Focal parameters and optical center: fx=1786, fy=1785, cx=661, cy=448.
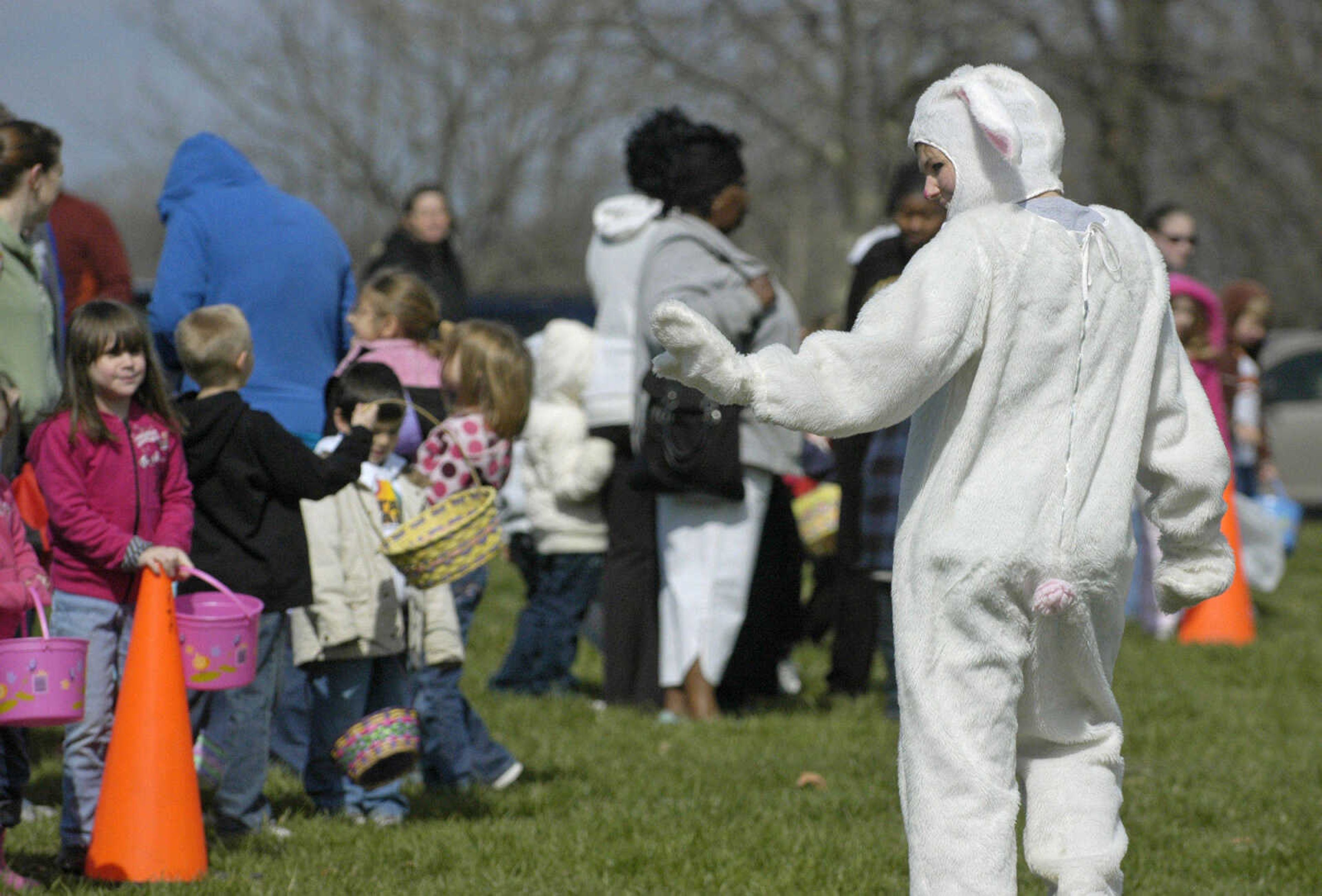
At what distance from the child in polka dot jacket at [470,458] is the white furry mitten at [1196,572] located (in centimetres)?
259

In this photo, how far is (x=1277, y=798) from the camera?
586 cm

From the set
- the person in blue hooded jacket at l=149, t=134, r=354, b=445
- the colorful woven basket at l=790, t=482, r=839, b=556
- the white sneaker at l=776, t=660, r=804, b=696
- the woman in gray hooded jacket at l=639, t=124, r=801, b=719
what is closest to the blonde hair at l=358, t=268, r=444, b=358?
the person in blue hooded jacket at l=149, t=134, r=354, b=445

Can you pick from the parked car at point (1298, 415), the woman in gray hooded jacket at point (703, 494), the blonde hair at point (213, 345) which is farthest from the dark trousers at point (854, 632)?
the parked car at point (1298, 415)

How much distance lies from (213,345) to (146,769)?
48.1 inches

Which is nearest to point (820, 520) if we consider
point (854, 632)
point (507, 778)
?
point (854, 632)

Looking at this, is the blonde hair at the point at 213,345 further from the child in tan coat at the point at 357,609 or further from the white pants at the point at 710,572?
the white pants at the point at 710,572

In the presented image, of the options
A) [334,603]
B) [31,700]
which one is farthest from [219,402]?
[31,700]

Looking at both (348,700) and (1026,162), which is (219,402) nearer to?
(348,700)

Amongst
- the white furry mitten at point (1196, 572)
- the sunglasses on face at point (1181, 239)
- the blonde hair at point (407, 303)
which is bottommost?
the white furry mitten at point (1196, 572)

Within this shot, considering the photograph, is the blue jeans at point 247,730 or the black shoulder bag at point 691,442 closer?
the blue jeans at point 247,730

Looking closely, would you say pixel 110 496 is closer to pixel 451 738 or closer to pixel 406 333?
pixel 451 738

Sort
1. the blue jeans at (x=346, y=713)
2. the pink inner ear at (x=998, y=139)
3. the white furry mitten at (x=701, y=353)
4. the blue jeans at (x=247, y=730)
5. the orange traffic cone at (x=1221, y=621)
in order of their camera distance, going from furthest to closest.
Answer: the orange traffic cone at (x=1221, y=621), the blue jeans at (x=346, y=713), the blue jeans at (x=247, y=730), the pink inner ear at (x=998, y=139), the white furry mitten at (x=701, y=353)

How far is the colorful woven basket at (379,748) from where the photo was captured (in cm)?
498

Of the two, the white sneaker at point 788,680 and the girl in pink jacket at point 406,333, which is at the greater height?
the girl in pink jacket at point 406,333
